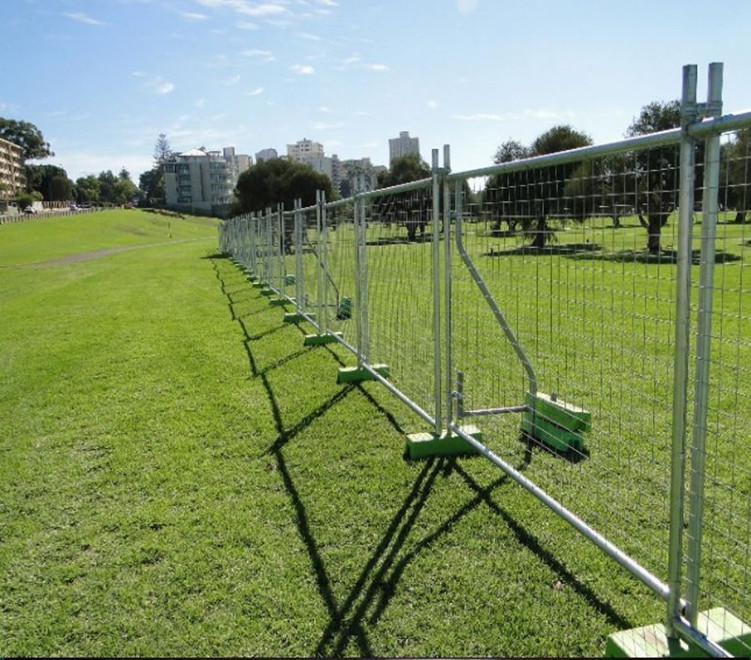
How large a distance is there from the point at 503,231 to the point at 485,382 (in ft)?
7.79

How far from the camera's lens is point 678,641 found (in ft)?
7.43

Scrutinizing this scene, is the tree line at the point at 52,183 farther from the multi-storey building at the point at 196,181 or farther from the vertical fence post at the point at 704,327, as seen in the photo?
the vertical fence post at the point at 704,327

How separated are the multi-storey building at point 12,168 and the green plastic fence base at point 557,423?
9884 cm

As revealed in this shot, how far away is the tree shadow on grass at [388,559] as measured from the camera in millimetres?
2586

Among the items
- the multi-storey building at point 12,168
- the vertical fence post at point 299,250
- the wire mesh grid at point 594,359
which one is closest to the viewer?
the wire mesh grid at point 594,359

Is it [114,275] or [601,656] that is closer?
[601,656]

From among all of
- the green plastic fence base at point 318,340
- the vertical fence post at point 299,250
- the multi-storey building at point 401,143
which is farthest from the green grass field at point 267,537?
the multi-storey building at point 401,143

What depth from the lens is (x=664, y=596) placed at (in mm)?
2330

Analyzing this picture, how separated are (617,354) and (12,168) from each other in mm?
117919

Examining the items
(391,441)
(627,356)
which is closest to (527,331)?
(627,356)

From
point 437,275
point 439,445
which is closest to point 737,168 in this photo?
point 437,275

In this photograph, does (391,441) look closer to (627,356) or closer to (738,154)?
(738,154)

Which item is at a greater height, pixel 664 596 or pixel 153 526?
pixel 664 596

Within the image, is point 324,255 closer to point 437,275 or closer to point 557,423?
point 437,275
